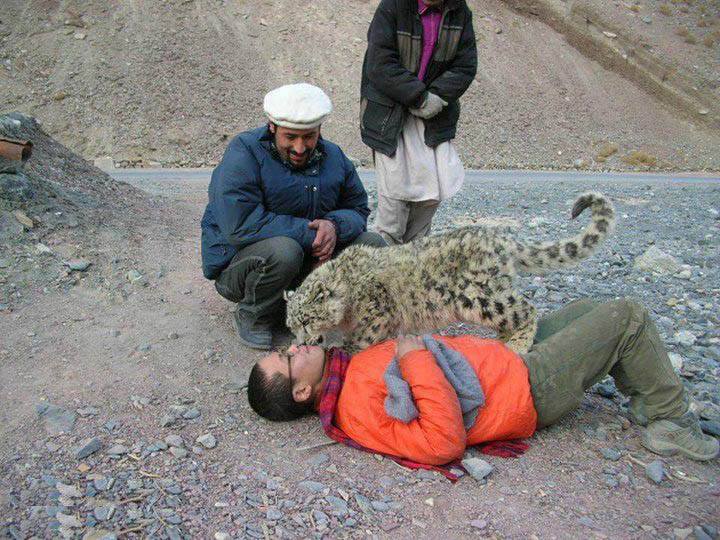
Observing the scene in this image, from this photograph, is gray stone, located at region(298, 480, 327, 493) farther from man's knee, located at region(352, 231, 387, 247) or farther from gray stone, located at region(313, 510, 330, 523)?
man's knee, located at region(352, 231, 387, 247)

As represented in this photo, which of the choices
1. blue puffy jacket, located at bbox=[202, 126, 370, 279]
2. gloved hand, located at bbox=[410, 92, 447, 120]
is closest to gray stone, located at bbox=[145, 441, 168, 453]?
blue puffy jacket, located at bbox=[202, 126, 370, 279]

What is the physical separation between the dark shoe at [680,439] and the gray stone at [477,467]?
118 centimetres

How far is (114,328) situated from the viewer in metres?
6.04

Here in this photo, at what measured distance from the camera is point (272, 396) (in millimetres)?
4621

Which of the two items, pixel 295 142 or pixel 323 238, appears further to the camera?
pixel 323 238

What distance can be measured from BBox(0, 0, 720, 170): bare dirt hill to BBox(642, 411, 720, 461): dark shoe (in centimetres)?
2012

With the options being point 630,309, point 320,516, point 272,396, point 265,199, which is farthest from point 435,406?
point 265,199

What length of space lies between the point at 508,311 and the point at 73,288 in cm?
441

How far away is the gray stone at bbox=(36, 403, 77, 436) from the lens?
454cm

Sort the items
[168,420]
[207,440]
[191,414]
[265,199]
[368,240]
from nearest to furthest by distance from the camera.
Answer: [207,440] → [168,420] → [191,414] → [265,199] → [368,240]

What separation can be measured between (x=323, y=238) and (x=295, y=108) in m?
1.16

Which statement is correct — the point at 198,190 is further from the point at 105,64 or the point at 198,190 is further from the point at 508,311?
the point at 105,64

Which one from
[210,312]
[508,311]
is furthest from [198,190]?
[508,311]

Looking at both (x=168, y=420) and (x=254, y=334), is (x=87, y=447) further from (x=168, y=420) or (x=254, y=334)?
(x=254, y=334)
